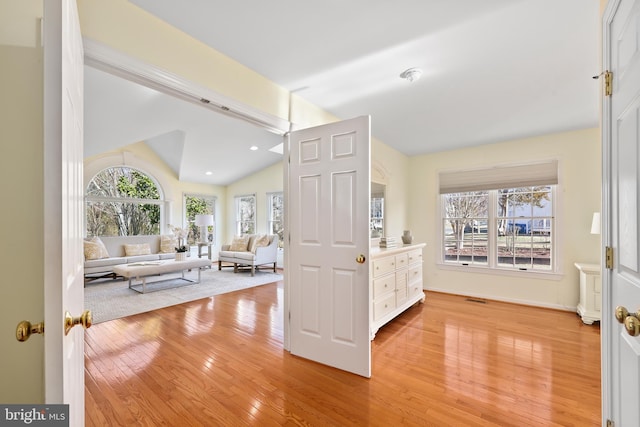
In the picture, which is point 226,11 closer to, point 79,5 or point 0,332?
point 79,5

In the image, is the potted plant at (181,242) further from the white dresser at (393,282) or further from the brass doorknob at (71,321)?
the brass doorknob at (71,321)

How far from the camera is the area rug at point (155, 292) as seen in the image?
12.7ft

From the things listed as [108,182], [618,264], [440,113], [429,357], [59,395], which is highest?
[440,113]

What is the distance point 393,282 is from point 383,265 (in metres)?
0.37

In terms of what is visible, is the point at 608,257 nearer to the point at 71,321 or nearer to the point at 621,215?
the point at 621,215

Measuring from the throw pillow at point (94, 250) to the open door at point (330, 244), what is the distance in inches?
197

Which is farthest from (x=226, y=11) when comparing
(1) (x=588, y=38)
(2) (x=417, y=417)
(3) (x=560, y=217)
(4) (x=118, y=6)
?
(3) (x=560, y=217)

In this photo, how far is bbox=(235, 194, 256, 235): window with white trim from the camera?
27.3 ft

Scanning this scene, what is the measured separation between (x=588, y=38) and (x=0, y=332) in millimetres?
3805

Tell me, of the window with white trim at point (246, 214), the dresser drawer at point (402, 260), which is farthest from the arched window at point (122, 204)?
the dresser drawer at point (402, 260)

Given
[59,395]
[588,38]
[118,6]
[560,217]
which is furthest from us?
[560,217]

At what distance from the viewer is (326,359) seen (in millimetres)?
2443

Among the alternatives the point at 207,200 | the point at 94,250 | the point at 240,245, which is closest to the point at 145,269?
the point at 94,250

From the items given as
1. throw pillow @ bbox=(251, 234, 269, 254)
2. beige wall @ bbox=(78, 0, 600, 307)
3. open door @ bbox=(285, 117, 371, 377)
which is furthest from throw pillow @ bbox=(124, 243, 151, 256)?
beige wall @ bbox=(78, 0, 600, 307)
